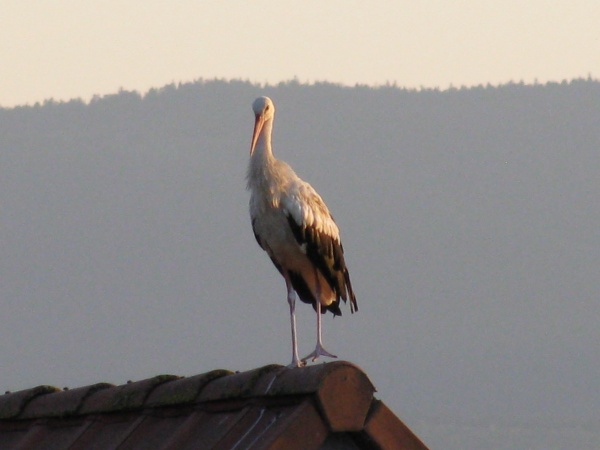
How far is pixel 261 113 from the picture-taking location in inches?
504

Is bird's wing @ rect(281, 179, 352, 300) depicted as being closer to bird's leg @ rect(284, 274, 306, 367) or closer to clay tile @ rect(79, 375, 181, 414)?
bird's leg @ rect(284, 274, 306, 367)

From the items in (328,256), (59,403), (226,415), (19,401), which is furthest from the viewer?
(328,256)

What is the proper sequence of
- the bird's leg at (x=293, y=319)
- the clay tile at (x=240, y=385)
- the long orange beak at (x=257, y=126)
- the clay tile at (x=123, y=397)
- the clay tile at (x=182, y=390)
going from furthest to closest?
the long orange beak at (x=257, y=126) < the bird's leg at (x=293, y=319) < the clay tile at (x=123, y=397) < the clay tile at (x=182, y=390) < the clay tile at (x=240, y=385)

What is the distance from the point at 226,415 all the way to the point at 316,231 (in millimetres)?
5111

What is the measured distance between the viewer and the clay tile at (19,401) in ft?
31.3

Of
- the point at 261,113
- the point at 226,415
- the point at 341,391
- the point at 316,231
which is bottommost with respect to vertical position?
the point at 226,415

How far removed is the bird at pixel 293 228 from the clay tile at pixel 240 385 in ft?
13.1

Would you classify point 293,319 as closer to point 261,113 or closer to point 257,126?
point 257,126

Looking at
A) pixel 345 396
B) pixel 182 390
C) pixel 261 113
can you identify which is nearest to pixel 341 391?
pixel 345 396

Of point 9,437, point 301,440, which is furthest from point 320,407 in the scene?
point 9,437

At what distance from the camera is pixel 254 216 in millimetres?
12352

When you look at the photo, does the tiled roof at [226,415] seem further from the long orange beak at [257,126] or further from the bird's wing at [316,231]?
the long orange beak at [257,126]

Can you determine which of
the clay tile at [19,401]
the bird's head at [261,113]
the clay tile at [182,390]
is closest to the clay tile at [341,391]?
the clay tile at [182,390]

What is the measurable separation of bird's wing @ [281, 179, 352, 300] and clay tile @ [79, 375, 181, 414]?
3659 millimetres
